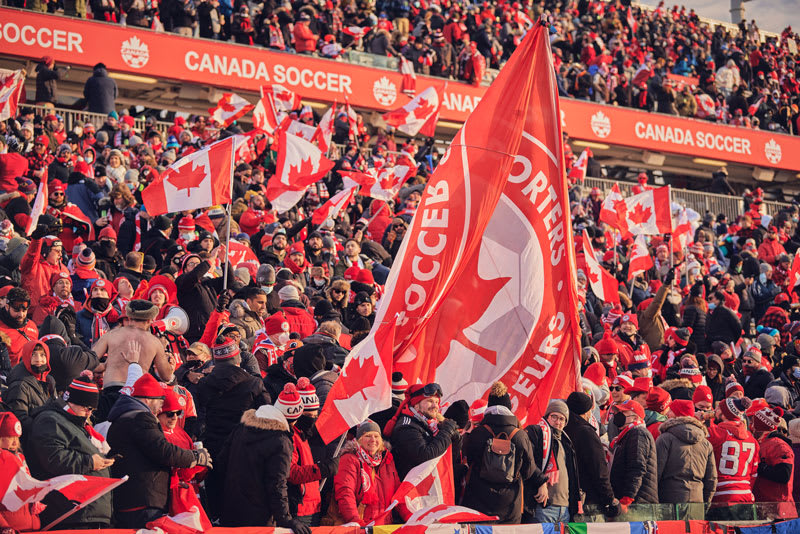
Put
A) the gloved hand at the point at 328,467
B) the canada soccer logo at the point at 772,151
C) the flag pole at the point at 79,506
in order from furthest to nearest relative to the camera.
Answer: the canada soccer logo at the point at 772,151
the gloved hand at the point at 328,467
the flag pole at the point at 79,506

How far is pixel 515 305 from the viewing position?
27.4ft

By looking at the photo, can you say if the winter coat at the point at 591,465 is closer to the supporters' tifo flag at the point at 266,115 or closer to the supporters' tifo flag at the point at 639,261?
the supporters' tifo flag at the point at 639,261

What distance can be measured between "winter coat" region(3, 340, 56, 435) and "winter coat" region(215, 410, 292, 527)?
120 centimetres

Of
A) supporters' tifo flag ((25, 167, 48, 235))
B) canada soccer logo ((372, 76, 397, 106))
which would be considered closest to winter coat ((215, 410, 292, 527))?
supporters' tifo flag ((25, 167, 48, 235))

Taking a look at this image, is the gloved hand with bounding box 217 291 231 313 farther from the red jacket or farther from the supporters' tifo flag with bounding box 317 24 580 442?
the red jacket

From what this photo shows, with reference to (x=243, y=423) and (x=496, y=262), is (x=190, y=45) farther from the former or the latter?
(x=243, y=423)

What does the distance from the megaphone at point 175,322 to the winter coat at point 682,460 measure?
3768mm

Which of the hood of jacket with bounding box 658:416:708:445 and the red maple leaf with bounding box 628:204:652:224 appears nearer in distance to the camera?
the hood of jacket with bounding box 658:416:708:445

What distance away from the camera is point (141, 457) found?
20.8 feet

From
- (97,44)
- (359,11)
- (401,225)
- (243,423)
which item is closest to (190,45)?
(97,44)

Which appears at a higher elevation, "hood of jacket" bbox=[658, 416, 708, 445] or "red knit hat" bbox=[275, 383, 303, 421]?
"red knit hat" bbox=[275, 383, 303, 421]

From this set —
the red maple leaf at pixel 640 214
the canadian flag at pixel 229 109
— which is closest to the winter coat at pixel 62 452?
the red maple leaf at pixel 640 214

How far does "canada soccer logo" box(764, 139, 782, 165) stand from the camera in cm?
3195

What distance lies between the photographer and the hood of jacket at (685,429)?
8219 millimetres
